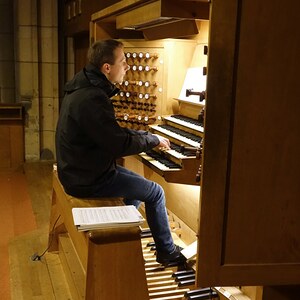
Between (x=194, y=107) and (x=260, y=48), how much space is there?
1711 millimetres

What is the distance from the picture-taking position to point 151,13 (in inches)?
106

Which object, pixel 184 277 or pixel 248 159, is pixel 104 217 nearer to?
pixel 184 277

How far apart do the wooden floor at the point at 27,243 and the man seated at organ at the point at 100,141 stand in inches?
29.3

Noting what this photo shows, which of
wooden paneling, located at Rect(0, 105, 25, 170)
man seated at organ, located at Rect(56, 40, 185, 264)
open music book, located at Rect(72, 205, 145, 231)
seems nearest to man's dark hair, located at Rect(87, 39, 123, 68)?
man seated at organ, located at Rect(56, 40, 185, 264)

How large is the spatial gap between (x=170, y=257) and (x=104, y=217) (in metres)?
0.72

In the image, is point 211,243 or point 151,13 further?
point 151,13

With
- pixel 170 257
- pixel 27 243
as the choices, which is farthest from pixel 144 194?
pixel 27 243

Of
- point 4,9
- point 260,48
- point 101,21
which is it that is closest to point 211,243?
point 260,48

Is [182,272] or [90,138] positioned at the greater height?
[90,138]

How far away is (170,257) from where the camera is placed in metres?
2.89

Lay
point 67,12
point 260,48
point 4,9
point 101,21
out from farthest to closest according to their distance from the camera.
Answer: point 4,9
point 67,12
point 101,21
point 260,48

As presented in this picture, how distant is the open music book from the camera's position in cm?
228

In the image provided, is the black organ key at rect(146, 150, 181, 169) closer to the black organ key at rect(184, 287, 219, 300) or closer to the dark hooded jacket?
the dark hooded jacket

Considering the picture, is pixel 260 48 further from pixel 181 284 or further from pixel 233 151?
pixel 181 284
